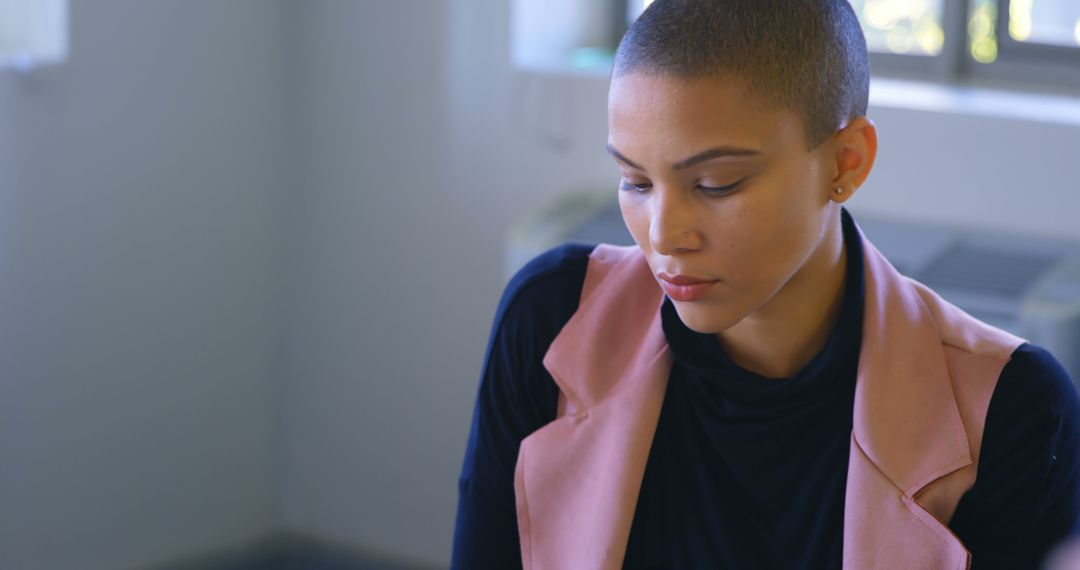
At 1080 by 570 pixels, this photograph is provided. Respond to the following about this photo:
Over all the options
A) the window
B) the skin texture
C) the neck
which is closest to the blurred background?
the window

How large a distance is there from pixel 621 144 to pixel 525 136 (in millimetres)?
1489

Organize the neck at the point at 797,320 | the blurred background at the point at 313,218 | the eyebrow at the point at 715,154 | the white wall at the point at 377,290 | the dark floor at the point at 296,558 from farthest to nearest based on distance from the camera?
the dark floor at the point at 296,558 → the white wall at the point at 377,290 → the blurred background at the point at 313,218 → the neck at the point at 797,320 → the eyebrow at the point at 715,154

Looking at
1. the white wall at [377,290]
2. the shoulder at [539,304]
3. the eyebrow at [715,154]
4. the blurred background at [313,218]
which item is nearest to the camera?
the eyebrow at [715,154]

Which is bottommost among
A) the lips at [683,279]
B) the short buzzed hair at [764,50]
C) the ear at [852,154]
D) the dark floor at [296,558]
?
the dark floor at [296,558]

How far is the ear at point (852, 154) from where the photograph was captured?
1284 mm

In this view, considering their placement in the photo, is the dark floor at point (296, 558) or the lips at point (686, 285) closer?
the lips at point (686, 285)

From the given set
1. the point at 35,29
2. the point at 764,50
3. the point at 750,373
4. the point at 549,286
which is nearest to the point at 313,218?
the point at 35,29

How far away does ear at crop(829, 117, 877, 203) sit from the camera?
128 centimetres

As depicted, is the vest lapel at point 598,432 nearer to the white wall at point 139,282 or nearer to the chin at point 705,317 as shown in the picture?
the chin at point 705,317

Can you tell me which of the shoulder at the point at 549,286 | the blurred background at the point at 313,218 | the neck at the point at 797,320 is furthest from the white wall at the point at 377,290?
the neck at the point at 797,320

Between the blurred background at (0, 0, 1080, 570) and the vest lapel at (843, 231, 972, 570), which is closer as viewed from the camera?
the vest lapel at (843, 231, 972, 570)

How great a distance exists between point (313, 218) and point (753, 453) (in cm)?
175

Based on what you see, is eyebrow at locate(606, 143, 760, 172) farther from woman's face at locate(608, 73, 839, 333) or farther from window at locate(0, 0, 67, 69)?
window at locate(0, 0, 67, 69)

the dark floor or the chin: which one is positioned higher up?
the chin
